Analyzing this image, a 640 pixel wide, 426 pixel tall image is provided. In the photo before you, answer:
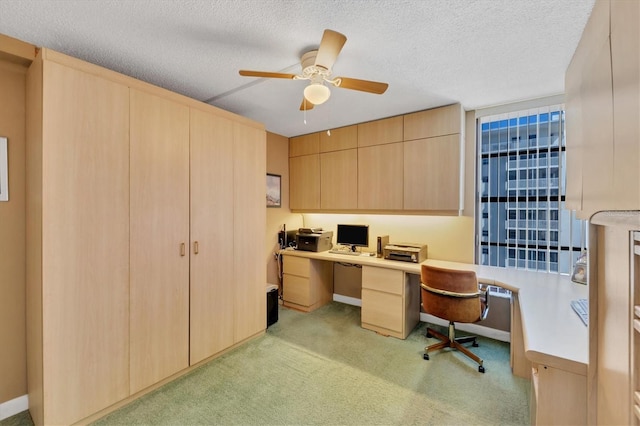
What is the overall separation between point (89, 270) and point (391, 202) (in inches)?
115

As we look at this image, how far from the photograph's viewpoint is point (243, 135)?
9.27 ft

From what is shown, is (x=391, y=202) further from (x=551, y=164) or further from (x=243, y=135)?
(x=243, y=135)

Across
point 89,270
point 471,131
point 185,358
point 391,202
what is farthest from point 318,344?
point 471,131

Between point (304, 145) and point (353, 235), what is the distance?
5.06 feet

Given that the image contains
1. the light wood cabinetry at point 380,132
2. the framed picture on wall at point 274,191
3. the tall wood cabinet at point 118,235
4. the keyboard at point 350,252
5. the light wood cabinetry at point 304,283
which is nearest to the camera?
the tall wood cabinet at point 118,235

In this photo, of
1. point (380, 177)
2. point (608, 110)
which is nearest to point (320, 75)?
point (608, 110)

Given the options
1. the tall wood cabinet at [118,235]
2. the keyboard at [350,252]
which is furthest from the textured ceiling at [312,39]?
the keyboard at [350,252]

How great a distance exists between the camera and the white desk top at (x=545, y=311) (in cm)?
125

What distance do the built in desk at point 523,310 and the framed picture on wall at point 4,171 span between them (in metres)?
2.73

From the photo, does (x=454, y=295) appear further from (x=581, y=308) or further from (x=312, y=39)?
(x=312, y=39)

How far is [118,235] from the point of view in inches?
77.4

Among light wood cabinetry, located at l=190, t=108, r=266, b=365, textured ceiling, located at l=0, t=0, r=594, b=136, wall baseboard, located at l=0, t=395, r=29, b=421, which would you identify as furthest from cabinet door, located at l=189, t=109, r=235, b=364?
wall baseboard, located at l=0, t=395, r=29, b=421

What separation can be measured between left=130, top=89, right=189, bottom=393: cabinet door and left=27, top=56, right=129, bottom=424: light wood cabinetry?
74 mm

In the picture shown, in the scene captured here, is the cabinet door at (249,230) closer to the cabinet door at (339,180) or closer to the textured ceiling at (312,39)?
the textured ceiling at (312,39)
